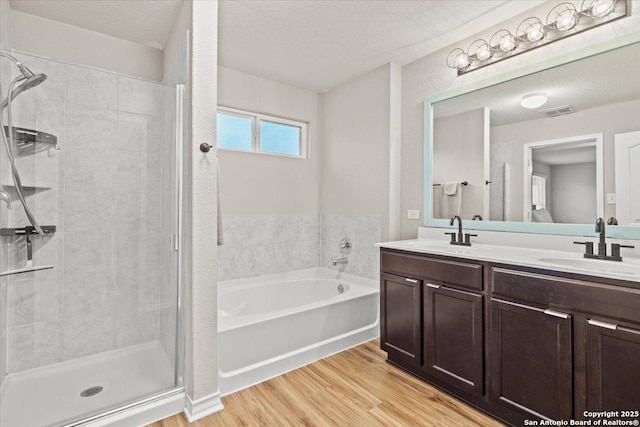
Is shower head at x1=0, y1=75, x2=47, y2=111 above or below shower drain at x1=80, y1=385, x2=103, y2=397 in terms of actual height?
above

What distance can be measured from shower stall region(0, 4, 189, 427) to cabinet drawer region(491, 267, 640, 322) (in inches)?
74.8

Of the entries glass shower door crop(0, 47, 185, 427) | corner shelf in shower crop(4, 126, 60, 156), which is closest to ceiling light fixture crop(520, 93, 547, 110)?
glass shower door crop(0, 47, 185, 427)

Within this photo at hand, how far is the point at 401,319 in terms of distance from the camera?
2264mm

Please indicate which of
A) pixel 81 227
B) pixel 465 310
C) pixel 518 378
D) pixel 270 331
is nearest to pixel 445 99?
pixel 465 310

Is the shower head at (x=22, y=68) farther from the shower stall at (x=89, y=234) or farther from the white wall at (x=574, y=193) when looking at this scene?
the white wall at (x=574, y=193)

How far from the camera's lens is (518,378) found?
162 centimetres

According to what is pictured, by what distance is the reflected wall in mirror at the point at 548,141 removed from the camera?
1833 mm

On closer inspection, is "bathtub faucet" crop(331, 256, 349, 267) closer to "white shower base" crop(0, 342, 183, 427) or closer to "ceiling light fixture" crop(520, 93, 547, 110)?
"white shower base" crop(0, 342, 183, 427)

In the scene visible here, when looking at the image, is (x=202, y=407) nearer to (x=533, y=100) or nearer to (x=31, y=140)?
(x=31, y=140)

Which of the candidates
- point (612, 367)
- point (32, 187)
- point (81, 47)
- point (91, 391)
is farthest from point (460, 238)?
point (81, 47)

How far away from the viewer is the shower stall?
1874 millimetres

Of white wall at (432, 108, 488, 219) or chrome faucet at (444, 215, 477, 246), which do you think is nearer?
chrome faucet at (444, 215, 477, 246)

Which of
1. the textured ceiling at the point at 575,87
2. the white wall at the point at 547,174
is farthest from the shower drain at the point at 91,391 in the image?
the textured ceiling at the point at 575,87

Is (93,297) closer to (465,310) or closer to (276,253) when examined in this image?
(276,253)
